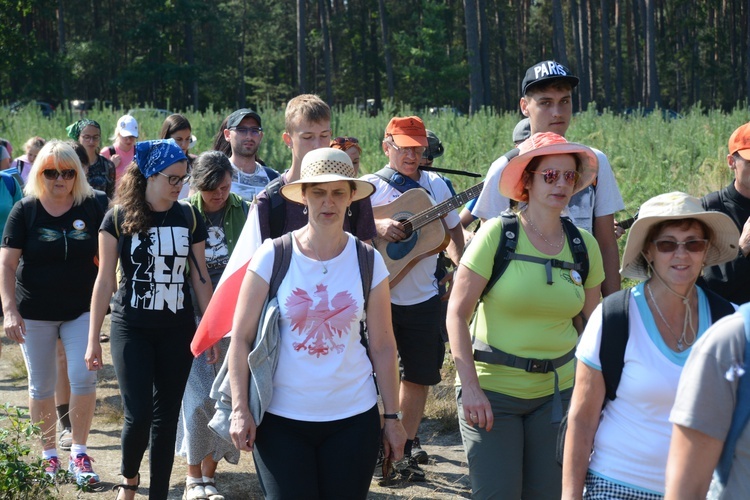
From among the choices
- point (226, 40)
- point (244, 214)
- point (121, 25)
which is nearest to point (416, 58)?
point (226, 40)

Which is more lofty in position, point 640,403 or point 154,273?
point 154,273

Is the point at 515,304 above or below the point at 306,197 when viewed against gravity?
below

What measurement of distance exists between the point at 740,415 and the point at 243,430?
1811mm

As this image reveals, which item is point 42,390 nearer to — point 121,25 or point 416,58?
point 416,58

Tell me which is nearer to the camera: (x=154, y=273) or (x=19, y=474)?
(x=19, y=474)

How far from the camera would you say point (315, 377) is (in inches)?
135

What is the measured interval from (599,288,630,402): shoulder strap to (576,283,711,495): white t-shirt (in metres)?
0.01

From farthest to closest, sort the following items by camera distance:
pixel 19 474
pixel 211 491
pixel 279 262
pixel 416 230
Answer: pixel 416 230, pixel 211 491, pixel 19 474, pixel 279 262

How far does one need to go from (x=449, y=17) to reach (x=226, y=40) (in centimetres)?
1401

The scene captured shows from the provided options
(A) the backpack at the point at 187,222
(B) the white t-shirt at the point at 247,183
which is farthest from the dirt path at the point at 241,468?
(B) the white t-shirt at the point at 247,183

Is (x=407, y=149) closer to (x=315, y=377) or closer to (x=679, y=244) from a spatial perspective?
(x=315, y=377)

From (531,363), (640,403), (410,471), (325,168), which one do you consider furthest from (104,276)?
(640,403)

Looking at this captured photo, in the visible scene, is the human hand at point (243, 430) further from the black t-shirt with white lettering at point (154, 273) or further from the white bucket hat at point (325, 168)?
the black t-shirt with white lettering at point (154, 273)

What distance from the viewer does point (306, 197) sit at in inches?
144
